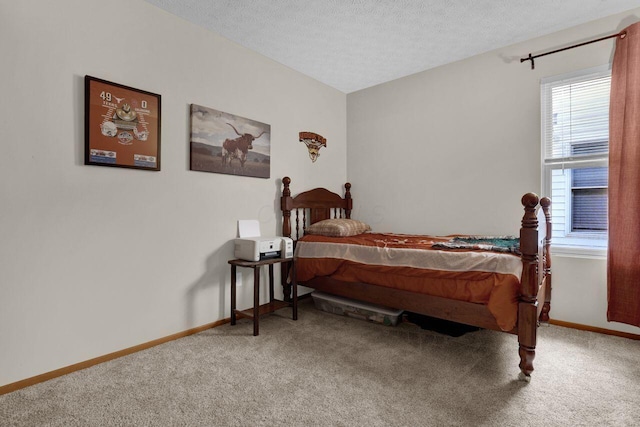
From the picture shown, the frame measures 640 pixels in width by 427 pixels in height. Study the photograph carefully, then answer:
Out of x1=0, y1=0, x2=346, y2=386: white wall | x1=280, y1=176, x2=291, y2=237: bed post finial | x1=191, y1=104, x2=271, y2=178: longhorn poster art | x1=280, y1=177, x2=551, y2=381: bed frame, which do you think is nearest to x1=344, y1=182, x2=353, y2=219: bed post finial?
x1=280, y1=177, x2=551, y2=381: bed frame

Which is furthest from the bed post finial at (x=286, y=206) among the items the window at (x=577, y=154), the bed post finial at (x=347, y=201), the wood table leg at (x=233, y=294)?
the window at (x=577, y=154)

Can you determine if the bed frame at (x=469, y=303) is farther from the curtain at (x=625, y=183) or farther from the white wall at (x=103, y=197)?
the white wall at (x=103, y=197)

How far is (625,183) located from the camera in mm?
2385

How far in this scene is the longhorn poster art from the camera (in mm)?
2629

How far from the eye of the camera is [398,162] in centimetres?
381

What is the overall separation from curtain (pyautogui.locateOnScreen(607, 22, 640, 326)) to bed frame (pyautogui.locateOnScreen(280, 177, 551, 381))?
413mm

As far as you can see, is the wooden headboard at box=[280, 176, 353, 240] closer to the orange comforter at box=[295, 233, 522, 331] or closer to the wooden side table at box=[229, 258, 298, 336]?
the orange comforter at box=[295, 233, 522, 331]

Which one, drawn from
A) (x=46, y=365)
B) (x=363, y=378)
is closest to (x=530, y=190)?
(x=363, y=378)

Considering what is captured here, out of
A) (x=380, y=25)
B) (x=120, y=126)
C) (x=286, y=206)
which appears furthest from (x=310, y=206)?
(x=120, y=126)

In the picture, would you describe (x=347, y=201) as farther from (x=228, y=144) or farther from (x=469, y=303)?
(x=469, y=303)

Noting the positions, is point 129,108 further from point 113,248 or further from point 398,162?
point 398,162

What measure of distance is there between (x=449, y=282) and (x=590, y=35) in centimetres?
240

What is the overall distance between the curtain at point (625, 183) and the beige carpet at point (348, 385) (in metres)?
0.34

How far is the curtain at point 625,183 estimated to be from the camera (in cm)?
235
